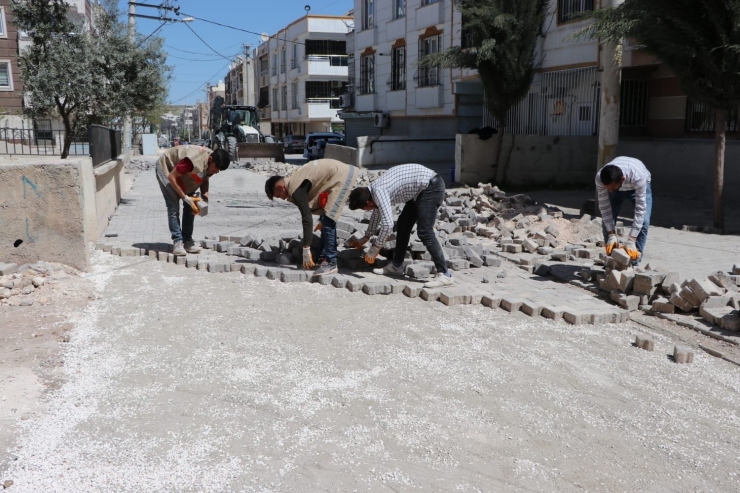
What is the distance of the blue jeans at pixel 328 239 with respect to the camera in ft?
22.2

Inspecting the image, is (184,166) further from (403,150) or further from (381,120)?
(381,120)

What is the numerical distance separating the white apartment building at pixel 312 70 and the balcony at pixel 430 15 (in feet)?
66.5

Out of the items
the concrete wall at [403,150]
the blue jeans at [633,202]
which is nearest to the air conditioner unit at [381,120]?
the concrete wall at [403,150]

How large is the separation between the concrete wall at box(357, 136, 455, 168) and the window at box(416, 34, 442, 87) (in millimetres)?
2702

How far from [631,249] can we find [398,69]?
900 inches

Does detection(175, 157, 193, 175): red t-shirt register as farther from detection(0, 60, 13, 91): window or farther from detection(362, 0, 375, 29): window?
detection(0, 60, 13, 91): window

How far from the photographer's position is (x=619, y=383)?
4375 millimetres

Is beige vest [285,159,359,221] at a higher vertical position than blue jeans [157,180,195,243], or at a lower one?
higher

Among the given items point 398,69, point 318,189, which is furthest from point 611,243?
point 398,69

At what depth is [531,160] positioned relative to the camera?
55.5 ft

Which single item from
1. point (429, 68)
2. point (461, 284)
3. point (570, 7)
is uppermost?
point (570, 7)

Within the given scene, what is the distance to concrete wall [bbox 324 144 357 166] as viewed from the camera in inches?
917

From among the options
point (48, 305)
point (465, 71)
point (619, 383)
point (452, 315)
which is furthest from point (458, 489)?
point (465, 71)

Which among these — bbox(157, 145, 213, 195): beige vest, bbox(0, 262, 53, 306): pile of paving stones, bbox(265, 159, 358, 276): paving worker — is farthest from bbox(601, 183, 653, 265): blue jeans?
bbox(0, 262, 53, 306): pile of paving stones
